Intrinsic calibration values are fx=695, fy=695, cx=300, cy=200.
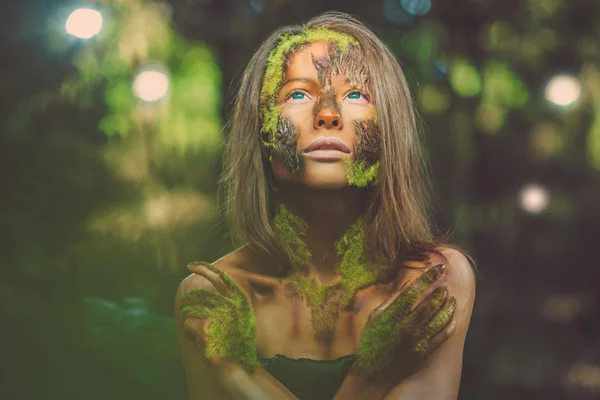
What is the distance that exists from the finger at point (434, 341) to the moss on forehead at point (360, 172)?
0.36 metres

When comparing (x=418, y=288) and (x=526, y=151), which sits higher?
(x=526, y=151)

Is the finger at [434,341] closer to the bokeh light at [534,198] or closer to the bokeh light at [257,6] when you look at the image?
the bokeh light at [534,198]

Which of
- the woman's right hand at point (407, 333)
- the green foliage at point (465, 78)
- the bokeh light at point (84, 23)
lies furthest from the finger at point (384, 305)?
the bokeh light at point (84, 23)

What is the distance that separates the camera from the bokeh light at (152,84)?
73.4 inches

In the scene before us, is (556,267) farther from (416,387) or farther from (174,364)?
(174,364)

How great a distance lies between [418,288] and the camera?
1.48m

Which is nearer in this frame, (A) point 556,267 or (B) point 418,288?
(B) point 418,288

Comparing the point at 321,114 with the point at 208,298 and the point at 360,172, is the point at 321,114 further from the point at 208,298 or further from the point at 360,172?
the point at 208,298

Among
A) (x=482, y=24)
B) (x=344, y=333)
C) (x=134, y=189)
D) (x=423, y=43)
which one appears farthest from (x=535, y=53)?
(x=134, y=189)

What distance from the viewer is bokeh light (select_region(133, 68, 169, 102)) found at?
186 centimetres

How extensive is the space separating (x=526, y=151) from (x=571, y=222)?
9.0 inches

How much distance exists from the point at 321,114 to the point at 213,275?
43 cm

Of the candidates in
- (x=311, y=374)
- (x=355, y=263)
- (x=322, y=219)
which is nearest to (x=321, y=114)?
(x=322, y=219)

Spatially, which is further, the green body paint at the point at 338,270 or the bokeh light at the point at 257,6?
the bokeh light at the point at 257,6
